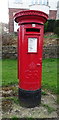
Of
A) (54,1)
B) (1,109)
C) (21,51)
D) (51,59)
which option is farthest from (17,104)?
(54,1)

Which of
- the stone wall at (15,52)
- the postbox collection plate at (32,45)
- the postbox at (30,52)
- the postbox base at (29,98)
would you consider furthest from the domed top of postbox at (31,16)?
the stone wall at (15,52)

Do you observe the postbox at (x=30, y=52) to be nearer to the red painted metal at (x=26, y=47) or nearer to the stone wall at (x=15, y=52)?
the red painted metal at (x=26, y=47)

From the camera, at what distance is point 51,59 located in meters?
8.95

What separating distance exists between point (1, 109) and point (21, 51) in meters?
1.29

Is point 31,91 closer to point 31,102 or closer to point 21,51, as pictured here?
point 31,102

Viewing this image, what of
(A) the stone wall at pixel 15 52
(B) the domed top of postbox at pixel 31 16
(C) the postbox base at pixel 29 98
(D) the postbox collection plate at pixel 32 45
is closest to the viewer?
(B) the domed top of postbox at pixel 31 16

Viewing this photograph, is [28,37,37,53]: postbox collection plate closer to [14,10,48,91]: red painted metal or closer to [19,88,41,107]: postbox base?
[14,10,48,91]: red painted metal

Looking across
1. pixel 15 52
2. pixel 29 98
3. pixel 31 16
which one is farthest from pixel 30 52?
pixel 15 52

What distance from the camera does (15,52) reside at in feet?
29.7

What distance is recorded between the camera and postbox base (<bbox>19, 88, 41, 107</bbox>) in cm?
318

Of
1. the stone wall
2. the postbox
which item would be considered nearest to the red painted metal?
the postbox

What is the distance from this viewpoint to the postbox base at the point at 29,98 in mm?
3178

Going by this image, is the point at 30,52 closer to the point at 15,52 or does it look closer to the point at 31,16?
the point at 31,16

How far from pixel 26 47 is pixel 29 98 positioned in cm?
111
